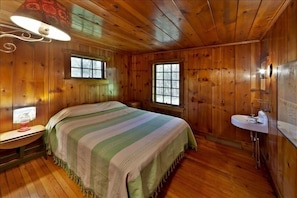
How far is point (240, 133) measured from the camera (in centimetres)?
298

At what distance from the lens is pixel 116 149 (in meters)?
1.55

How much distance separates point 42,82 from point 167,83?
2878 millimetres

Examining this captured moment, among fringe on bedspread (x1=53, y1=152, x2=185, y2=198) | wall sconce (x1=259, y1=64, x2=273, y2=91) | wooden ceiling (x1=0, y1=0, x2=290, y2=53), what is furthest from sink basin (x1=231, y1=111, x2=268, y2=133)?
wooden ceiling (x1=0, y1=0, x2=290, y2=53)

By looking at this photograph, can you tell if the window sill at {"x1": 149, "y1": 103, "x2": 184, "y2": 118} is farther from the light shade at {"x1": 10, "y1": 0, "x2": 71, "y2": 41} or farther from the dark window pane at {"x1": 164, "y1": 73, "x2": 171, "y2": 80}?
the light shade at {"x1": 10, "y1": 0, "x2": 71, "y2": 41}

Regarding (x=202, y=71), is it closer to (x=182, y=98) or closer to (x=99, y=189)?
(x=182, y=98)

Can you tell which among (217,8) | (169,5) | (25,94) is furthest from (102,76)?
(217,8)

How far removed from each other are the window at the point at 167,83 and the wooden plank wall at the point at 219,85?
0.23m

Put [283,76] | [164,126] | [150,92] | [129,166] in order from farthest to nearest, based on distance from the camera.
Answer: [150,92] → [164,126] → [283,76] → [129,166]

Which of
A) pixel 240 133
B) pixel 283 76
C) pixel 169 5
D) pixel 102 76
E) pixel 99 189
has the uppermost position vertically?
pixel 169 5

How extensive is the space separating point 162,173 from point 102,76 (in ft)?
9.64

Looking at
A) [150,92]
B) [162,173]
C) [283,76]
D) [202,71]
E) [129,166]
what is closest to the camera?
[129,166]

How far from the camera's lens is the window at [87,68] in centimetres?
321

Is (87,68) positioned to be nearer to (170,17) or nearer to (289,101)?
(170,17)

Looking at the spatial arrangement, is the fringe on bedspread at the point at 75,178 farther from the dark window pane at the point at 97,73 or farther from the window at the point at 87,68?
the dark window pane at the point at 97,73
